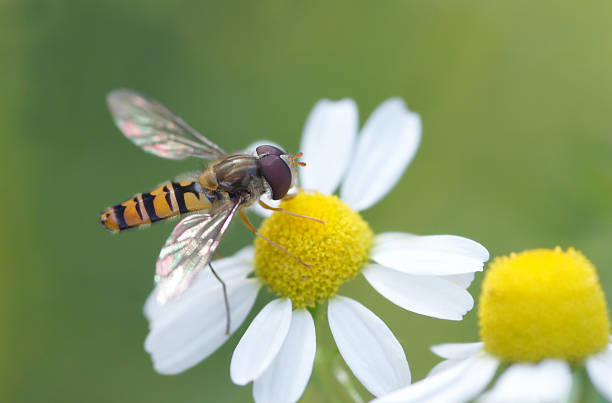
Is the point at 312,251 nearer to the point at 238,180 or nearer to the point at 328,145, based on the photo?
the point at 238,180

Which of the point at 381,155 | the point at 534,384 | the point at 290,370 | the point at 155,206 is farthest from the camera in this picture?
the point at 381,155

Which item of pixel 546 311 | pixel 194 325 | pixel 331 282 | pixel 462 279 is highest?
pixel 546 311

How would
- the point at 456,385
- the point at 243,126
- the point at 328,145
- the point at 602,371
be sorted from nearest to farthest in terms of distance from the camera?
the point at 602,371 → the point at 456,385 → the point at 328,145 → the point at 243,126

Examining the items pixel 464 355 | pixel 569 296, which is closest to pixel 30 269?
pixel 464 355

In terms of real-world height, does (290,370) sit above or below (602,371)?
below

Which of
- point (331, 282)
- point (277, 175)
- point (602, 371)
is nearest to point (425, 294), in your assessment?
point (331, 282)

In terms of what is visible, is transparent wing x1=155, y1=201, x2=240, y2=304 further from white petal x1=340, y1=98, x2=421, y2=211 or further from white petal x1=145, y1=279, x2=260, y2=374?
white petal x1=340, y1=98, x2=421, y2=211

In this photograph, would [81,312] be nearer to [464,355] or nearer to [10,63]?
[10,63]
